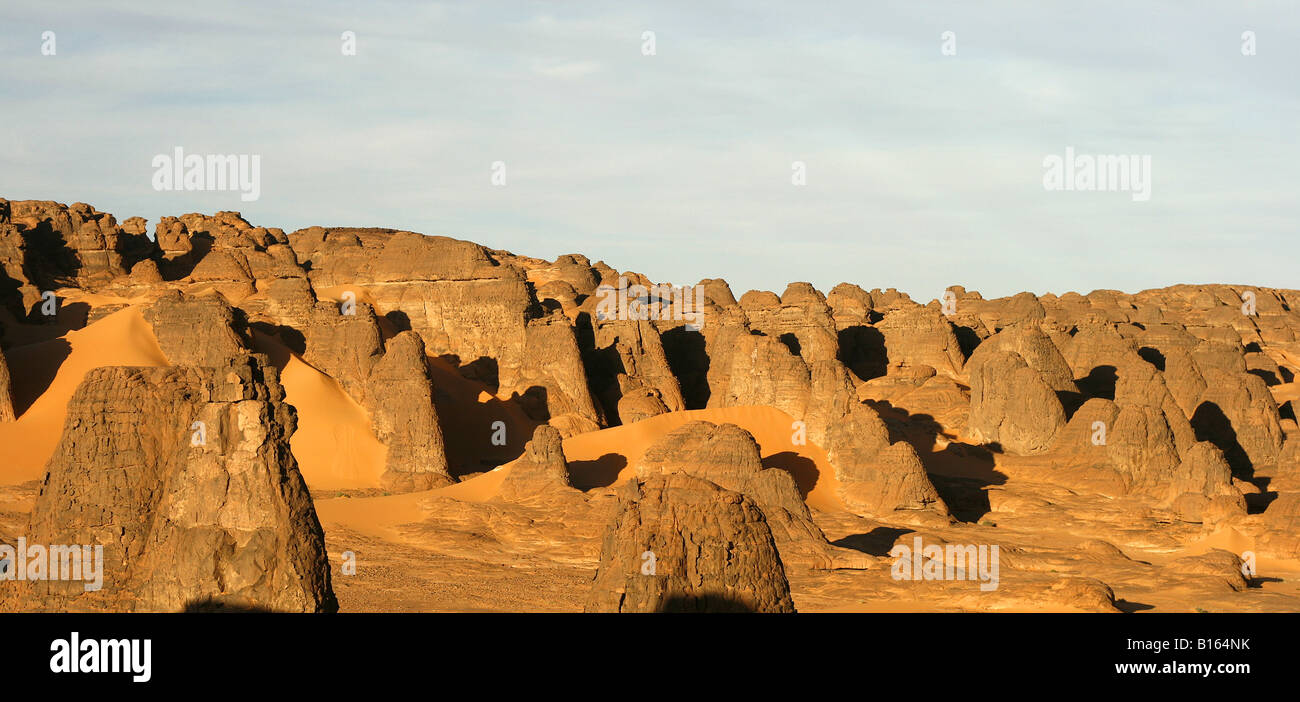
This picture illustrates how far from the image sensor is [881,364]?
63.7 m

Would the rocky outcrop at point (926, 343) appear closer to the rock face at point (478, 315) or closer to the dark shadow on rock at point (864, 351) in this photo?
the dark shadow on rock at point (864, 351)

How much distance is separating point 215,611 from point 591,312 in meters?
45.8

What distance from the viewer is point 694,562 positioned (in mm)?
16984

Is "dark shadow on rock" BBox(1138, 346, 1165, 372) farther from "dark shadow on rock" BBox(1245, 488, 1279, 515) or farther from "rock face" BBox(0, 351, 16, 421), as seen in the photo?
"rock face" BBox(0, 351, 16, 421)

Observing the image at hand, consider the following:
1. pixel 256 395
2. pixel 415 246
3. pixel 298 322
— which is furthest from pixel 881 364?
pixel 256 395

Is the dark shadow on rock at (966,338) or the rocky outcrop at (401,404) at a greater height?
the dark shadow on rock at (966,338)

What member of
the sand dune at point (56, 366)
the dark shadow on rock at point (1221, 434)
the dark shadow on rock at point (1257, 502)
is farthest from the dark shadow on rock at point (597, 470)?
the dark shadow on rock at point (1221, 434)

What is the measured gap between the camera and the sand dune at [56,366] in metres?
41.2

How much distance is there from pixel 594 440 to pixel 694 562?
91.2 feet

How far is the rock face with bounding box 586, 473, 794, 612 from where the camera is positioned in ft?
54.8

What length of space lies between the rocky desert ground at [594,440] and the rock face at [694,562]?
0.13ft

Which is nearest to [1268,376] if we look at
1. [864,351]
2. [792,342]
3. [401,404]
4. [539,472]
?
[864,351]

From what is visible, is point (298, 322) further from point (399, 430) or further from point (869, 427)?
point (869, 427)

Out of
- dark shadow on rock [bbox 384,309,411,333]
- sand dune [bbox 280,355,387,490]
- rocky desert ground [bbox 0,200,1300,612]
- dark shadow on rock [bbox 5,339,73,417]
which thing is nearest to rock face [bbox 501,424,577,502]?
rocky desert ground [bbox 0,200,1300,612]
